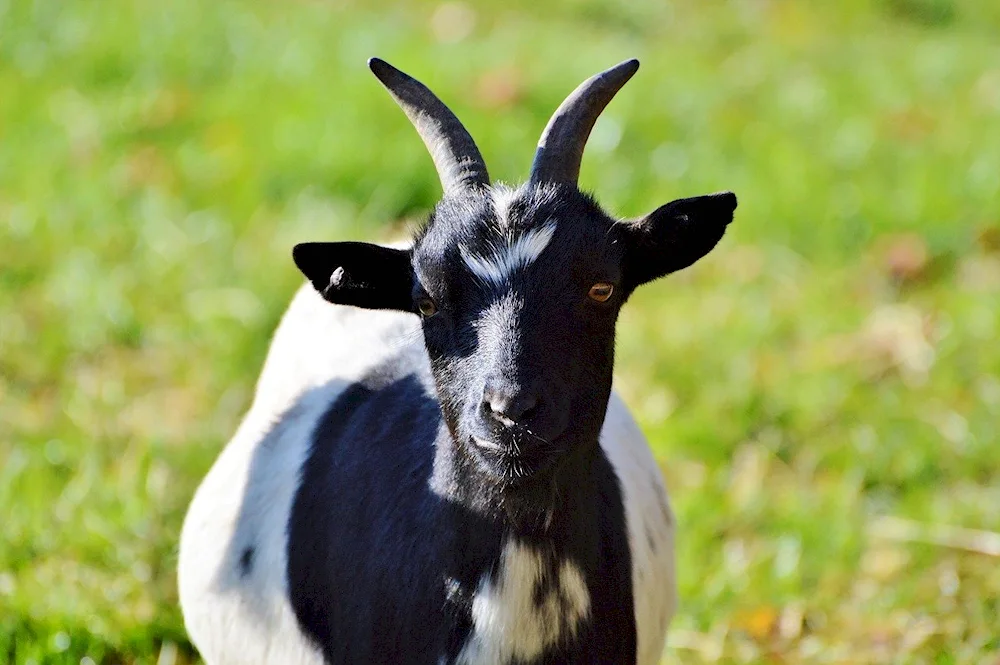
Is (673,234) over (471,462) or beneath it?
over

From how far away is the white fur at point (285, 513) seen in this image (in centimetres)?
356

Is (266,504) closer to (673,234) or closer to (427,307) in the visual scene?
(427,307)

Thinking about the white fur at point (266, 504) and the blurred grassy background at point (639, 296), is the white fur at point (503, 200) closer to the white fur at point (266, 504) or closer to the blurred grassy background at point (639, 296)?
the white fur at point (266, 504)

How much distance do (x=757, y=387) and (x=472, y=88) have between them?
2.66m

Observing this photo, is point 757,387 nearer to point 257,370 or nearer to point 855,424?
point 855,424

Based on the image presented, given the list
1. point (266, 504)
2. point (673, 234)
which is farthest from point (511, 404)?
point (266, 504)

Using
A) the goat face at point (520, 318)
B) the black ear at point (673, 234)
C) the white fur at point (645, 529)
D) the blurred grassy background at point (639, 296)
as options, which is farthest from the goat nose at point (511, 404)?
the blurred grassy background at point (639, 296)

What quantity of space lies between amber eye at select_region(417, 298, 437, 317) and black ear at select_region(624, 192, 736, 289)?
0.47m

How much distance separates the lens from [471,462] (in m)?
3.08

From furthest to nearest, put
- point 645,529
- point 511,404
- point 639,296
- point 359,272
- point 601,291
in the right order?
1. point 639,296
2. point 645,529
3. point 359,272
4. point 601,291
5. point 511,404

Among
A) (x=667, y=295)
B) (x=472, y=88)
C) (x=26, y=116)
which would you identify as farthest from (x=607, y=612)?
(x=26, y=116)

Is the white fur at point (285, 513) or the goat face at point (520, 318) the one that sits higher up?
the goat face at point (520, 318)

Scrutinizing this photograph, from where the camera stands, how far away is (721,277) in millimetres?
6539

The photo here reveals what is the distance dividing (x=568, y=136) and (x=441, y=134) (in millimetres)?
306
